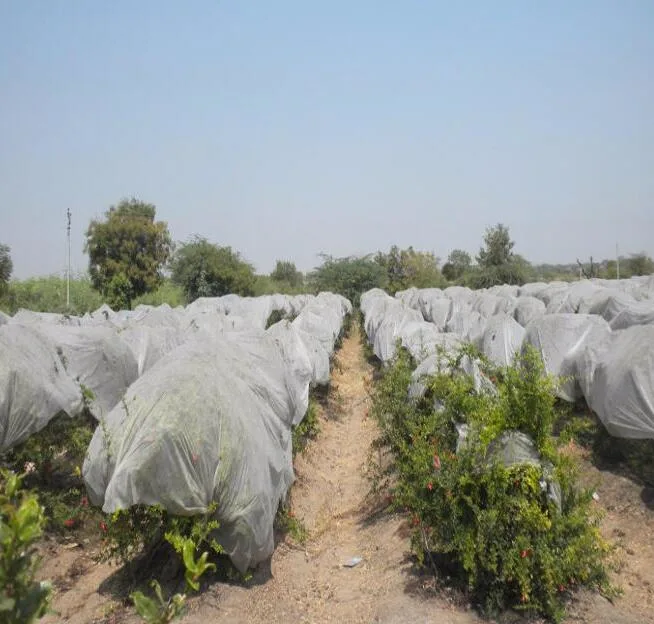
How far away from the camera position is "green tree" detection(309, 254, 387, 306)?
5012 centimetres

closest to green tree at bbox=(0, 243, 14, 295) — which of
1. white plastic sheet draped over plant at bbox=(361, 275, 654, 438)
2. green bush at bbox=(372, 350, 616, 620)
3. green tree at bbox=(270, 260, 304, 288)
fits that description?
white plastic sheet draped over plant at bbox=(361, 275, 654, 438)

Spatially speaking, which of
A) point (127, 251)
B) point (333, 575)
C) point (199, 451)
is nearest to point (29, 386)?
point (199, 451)

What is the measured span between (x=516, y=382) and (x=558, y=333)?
26.6ft

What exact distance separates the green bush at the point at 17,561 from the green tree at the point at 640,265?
6254 centimetres

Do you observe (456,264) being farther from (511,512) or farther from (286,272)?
(511,512)

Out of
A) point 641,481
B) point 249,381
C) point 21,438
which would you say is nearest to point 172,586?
point 249,381

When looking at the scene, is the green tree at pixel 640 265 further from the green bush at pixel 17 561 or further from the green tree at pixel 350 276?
the green bush at pixel 17 561

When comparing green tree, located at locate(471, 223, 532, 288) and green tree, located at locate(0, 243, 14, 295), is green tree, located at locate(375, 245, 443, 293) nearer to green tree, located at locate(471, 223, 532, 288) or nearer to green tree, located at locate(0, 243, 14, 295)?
green tree, located at locate(471, 223, 532, 288)

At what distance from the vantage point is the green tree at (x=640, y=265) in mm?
59013

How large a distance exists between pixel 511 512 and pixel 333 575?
2.64 meters

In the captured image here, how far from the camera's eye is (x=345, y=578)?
7453 millimetres

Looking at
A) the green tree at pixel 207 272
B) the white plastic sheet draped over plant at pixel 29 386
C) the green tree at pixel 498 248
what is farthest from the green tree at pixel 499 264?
the white plastic sheet draped over plant at pixel 29 386

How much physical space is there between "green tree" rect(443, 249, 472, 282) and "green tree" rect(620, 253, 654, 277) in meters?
16.5

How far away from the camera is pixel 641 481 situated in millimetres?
9047
